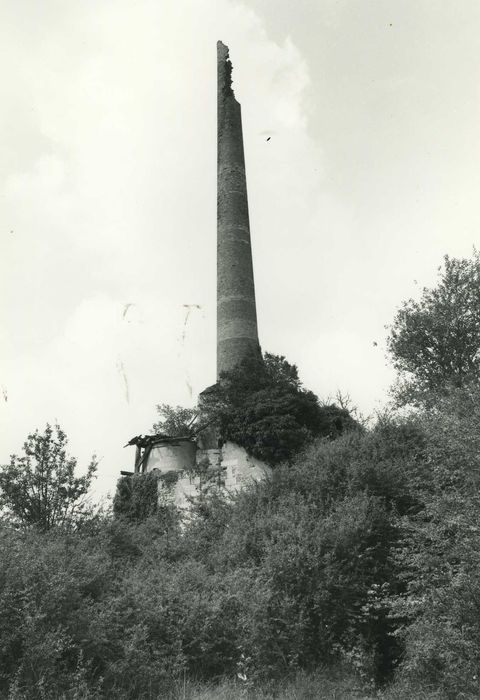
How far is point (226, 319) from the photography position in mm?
29328

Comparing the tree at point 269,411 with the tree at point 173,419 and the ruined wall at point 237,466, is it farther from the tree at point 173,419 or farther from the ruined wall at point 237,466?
the tree at point 173,419

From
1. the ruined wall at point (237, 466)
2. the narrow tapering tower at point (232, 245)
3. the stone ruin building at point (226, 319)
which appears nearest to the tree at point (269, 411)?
the ruined wall at point (237, 466)

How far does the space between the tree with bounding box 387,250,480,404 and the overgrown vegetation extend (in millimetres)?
10951

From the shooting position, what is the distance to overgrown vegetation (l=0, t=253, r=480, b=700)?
880 cm

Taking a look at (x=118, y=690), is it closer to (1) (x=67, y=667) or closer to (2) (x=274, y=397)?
(1) (x=67, y=667)

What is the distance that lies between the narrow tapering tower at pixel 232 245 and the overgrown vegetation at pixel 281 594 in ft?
41.1

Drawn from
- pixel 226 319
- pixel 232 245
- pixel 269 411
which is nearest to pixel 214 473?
pixel 269 411

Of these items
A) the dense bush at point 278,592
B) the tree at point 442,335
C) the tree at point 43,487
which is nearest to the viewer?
the dense bush at point 278,592

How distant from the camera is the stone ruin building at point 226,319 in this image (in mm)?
22906

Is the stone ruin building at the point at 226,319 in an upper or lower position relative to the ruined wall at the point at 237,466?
upper

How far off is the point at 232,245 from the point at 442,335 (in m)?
10.7

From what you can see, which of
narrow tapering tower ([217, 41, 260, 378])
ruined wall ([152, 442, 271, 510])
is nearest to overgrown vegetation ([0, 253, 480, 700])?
ruined wall ([152, 442, 271, 510])

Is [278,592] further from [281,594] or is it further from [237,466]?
→ [237,466]

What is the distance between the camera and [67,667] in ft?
30.3
